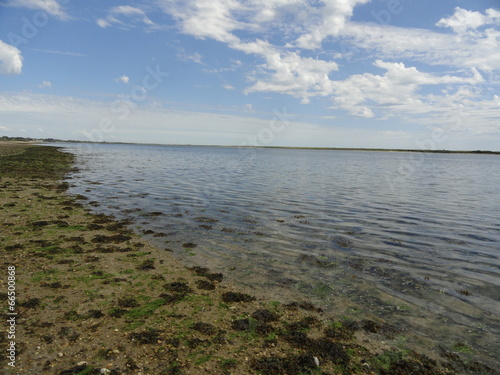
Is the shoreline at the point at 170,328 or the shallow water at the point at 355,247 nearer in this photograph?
the shoreline at the point at 170,328

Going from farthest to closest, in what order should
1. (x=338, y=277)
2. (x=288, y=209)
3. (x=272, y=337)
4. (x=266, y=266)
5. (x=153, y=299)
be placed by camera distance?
(x=288, y=209)
(x=266, y=266)
(x=338, y=277)
(x=153, y=299)
(x=272, y=337)

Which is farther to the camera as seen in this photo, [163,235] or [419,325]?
[163,235]

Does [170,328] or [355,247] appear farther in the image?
[355,247]

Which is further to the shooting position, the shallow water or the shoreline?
the shallow water

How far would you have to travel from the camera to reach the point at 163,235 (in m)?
16.2

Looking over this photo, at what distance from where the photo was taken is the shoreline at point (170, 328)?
6.54 m

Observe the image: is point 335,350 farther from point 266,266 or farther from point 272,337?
point 266,266

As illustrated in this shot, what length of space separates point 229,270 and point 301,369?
5.71 m

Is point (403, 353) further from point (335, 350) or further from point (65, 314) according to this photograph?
point (65, 314)

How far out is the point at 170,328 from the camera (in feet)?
25.5

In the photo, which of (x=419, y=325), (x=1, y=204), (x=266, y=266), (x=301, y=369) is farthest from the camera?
(x=1, y=204)

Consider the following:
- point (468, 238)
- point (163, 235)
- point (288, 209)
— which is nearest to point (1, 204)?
point (163, 235)

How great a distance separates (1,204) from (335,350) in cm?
2331

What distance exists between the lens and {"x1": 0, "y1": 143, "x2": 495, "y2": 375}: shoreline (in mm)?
6535
